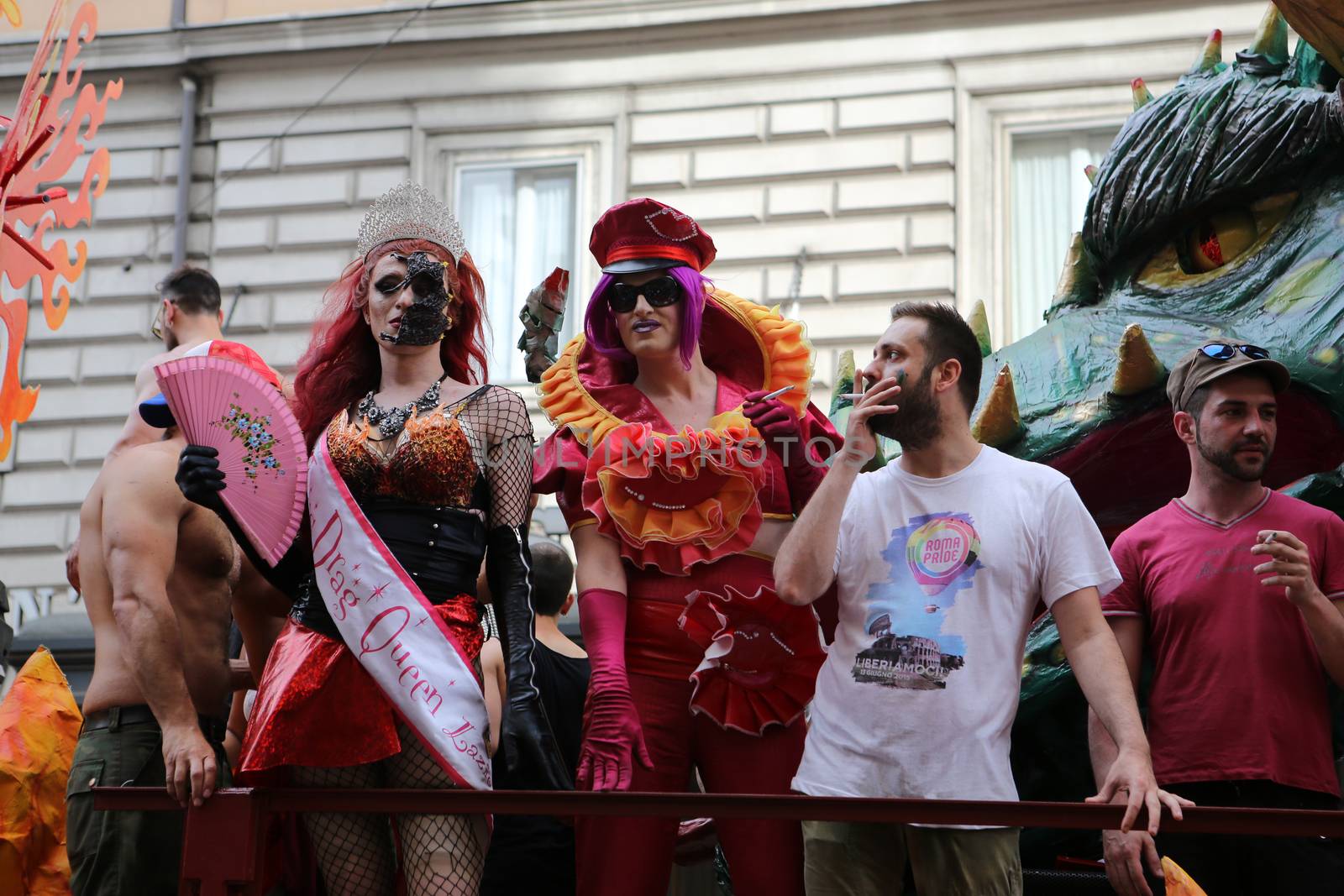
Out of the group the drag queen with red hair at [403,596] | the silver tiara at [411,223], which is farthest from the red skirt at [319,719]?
→ the silver tiara at [411,223]

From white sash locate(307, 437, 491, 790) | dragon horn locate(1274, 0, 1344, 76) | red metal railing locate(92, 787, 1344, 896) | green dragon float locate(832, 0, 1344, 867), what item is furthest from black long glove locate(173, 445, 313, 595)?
dragon horn locate(1274, 0, 1344, 76)

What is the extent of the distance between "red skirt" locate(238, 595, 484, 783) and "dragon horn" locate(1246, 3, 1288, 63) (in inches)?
119

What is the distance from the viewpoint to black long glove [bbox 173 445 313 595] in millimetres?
3793

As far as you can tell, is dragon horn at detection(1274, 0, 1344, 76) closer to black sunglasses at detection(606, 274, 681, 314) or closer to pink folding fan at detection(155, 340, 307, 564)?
black sunglasses at detection(606, 274, 681, 314)

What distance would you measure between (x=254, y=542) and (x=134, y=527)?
62 centimetres

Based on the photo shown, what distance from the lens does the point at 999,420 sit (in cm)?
493

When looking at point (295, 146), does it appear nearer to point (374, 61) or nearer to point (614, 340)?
A: point (374, 61)

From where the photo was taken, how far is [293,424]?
3.90 m

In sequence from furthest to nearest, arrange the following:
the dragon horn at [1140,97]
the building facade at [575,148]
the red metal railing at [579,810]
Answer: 1. the building facade at [575,148]
2. the dragon horn at [1140,97]
3. the red metal railing at [579,810]

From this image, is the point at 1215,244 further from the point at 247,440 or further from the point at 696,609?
the point at 247,440

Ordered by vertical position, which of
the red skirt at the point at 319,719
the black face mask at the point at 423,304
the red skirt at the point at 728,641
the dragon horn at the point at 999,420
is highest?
the black face mask at the point at 423,304

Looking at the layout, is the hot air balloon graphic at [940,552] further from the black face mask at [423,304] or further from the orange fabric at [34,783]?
the orange fabric at [34,783]

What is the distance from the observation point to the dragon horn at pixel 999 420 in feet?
16.1

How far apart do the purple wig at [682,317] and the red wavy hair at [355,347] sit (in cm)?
28
